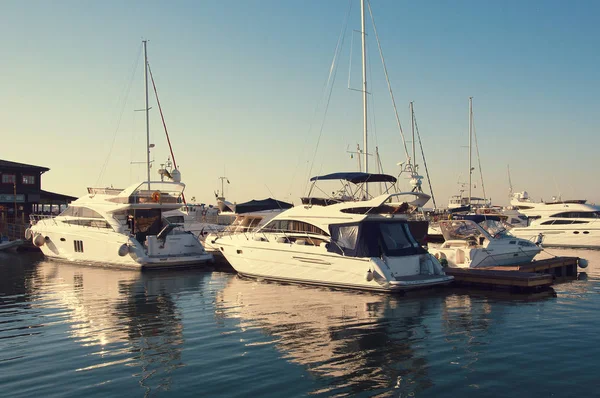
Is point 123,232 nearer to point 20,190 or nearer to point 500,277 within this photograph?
point 500,277

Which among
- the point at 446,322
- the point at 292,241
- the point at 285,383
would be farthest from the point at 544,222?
the point at 285,383

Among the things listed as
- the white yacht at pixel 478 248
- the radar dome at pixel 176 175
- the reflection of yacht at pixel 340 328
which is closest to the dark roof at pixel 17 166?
the radar dome at pixel 176 175

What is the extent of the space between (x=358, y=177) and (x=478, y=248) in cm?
528

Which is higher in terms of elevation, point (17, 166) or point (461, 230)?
point (17, 166)

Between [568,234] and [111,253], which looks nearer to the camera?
[111,253]

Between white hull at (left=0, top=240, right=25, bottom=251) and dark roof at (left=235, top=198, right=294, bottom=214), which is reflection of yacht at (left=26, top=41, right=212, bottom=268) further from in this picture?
dark roof at (left=235, top=198, right=294, bottom=214)

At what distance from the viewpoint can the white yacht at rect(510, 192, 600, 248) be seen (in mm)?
31906

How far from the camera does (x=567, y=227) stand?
32938 millimetres

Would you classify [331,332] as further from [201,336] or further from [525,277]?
[525,277]

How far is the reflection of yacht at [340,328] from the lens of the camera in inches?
337

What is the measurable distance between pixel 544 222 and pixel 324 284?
2313 cm

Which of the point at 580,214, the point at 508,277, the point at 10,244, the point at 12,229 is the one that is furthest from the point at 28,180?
the point at 580,214

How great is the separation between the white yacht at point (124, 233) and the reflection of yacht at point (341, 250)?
3993mm

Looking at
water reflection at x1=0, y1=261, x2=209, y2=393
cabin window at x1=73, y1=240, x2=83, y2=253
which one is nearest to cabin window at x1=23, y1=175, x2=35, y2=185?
cabin window at x1=73, y1=240, x2=83, y2=253
